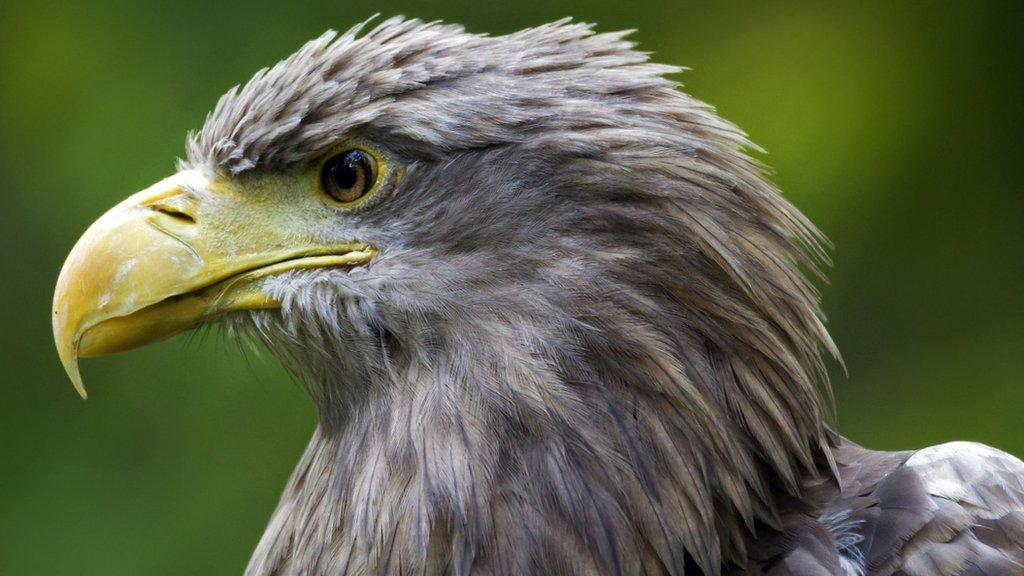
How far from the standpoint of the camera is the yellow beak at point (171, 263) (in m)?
2.25

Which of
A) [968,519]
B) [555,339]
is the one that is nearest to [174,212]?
[555,339]

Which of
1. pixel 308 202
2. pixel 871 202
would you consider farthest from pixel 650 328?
pixel 871 202

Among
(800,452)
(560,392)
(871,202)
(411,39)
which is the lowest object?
(871,202)

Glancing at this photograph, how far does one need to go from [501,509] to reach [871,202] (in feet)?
11.5

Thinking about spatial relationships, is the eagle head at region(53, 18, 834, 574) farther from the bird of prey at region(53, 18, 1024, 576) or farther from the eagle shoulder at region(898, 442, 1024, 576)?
the eagle shoulder at region(898, 442, 1024, 576)

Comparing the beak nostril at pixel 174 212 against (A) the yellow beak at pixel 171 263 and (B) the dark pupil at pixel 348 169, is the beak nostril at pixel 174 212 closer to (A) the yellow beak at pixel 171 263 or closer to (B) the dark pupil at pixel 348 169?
(A) the yellow beak at pixel 171 263

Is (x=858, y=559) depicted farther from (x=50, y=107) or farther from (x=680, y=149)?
(x=50, y=107)

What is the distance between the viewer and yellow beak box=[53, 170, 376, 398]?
7.38 feet

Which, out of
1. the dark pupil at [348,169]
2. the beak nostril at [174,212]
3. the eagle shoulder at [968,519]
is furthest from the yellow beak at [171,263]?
the eagle shoulder at [968,519]

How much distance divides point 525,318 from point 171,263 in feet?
2.09

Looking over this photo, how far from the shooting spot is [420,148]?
228 cm

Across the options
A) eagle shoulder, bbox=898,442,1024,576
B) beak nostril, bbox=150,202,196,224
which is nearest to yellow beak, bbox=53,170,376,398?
beak nostril, bbox=150,202,196,224

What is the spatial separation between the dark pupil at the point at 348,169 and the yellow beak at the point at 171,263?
4.2 inches

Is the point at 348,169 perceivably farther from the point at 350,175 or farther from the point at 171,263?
the point at 171,263
